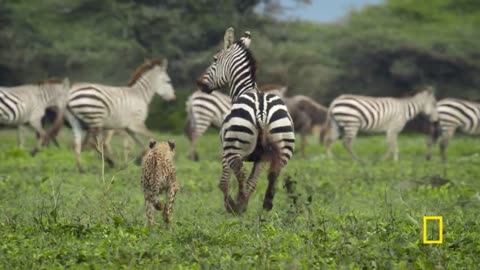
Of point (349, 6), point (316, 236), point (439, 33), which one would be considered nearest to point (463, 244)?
point (316, 236)

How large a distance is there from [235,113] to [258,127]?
27 centimetres

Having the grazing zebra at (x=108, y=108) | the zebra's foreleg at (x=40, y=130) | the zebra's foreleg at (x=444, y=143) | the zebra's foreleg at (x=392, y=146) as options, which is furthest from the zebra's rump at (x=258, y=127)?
the zebra's foreleg at (x=444, y=143)

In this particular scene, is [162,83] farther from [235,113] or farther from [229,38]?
[235,113]

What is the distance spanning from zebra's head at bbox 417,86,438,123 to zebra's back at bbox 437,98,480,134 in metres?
0.13

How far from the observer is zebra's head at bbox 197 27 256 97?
1105 cm

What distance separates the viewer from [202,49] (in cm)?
3334

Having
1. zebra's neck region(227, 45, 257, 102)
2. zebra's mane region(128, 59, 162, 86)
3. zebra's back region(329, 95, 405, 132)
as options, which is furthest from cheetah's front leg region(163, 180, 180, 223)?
zebra's back region(329, 95, 405, 132)

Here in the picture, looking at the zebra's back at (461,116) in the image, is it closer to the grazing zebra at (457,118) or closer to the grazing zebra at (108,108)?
the grazing zebra at (457,118)

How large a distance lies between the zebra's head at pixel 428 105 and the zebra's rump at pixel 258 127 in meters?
12.5

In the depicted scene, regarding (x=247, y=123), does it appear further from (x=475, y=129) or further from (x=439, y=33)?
(x=439, y=33)

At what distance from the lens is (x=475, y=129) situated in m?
21.9

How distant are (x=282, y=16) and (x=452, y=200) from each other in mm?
24062

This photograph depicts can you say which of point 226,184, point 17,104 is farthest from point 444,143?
point 226,184

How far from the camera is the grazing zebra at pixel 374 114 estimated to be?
21.0 metres
